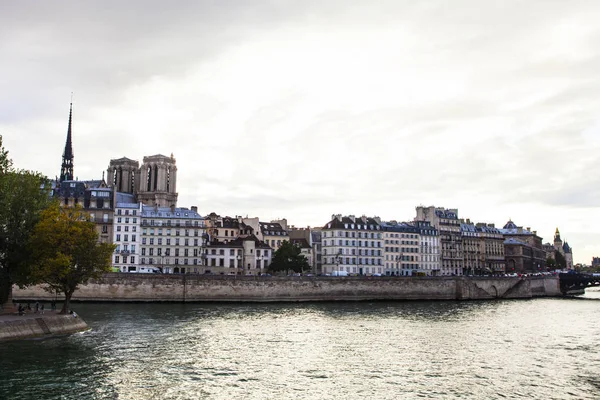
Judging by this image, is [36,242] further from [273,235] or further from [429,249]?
[429,249]

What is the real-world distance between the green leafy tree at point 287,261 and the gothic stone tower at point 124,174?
70.3 m

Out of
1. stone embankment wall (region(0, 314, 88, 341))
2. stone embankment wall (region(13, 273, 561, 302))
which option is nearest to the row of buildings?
stone embankment wall (region(13, 273, 561, 302))

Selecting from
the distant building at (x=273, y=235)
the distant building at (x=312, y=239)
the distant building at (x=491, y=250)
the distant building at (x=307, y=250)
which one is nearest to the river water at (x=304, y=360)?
the distant building at (x=273, y=235)

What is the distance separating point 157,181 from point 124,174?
15.8 metres

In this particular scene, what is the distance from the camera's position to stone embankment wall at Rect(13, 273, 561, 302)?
84.4 m

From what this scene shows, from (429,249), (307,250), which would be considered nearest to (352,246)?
(307,250)

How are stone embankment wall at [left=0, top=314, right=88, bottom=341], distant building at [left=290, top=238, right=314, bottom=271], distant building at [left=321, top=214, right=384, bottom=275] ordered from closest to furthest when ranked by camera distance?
stone embankment wall at [left=0, top=314, right=88, bottom=341]
distant building at [left=321, top=214, right=384, bottom=275]
distant building at [left=290, top=238, right=314, bottom=271]

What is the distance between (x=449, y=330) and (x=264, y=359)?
24.2 meters

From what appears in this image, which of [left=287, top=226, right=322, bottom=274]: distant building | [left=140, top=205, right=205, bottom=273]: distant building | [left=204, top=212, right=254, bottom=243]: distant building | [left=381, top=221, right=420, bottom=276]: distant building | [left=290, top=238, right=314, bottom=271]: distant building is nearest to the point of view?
[left=140, top=205, right=205, bottom=273]: distant building

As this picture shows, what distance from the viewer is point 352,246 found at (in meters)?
137

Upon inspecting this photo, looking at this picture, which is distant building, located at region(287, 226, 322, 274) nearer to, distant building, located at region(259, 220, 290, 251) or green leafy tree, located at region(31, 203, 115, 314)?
distant building, located at region(259, 220, 290, 251)

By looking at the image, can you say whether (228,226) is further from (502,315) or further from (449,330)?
(449,330)

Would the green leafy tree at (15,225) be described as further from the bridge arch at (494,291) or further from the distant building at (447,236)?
the distant building at (447,236)

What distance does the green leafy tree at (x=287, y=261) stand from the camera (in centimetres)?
11519
